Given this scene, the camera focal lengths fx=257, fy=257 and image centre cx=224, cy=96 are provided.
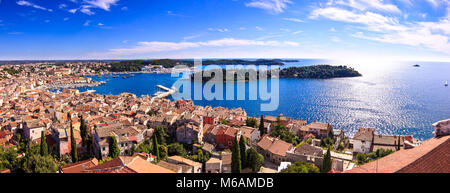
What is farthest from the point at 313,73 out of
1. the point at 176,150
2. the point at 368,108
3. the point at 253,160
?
the point at 253,160

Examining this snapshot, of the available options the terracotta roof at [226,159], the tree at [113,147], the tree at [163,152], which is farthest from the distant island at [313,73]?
the terracotta roof at [226,159]

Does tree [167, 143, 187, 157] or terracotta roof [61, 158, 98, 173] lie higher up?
terracotta roof [61, 158, 98, 173]

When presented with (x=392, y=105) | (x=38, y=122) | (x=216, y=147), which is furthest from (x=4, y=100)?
(x=392, y=105)

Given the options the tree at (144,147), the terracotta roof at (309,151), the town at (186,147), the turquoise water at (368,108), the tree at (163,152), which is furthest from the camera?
the turquoise water at (368,108)


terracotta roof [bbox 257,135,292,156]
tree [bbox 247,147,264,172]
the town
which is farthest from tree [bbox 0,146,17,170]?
terracotta roof [bbox 257,135,292,156]

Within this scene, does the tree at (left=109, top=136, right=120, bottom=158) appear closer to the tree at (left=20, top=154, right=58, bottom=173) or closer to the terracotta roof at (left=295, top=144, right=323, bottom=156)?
the tree at (left=20, top=154, right=58, bottom=173)

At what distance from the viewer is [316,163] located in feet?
41.5

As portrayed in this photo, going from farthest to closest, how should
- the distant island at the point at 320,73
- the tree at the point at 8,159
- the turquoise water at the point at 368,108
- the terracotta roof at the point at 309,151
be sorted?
1. the distant island at the point at 320,73
2. the turquoise water at the point at 368,108
3. the terracotta roof at the point at 309,151
4. the tree at the point at 8,159

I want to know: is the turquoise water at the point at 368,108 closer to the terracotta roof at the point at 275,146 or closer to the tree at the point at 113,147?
the terracotta roof at the point at 275,146

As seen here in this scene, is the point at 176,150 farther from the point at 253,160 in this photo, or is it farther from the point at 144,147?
the point at 253,160

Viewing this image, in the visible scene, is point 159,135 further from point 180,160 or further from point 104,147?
point 180,160
